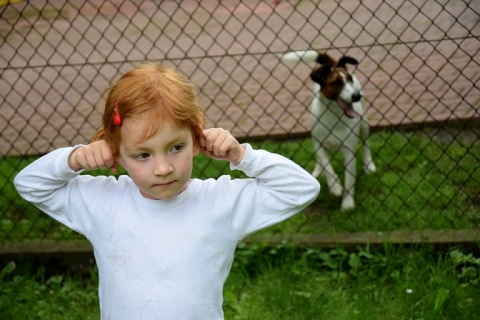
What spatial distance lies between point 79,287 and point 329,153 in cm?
214

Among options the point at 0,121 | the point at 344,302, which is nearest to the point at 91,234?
the point at 344,302

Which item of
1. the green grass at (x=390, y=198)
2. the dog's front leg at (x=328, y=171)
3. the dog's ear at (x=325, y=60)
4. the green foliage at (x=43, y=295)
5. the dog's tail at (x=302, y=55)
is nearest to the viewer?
the green foliage at (x=43, y=295)

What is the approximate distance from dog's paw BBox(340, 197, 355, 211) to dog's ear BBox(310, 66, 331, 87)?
78 centimetres

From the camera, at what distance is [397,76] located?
6.80 m

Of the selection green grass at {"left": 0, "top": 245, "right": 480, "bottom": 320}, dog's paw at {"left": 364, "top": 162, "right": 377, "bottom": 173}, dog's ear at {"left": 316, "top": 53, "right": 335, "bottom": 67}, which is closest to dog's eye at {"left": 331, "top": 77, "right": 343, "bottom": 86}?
dog's ear at {"left": 316, "top": 53, "right": 335, "bottom": 67}

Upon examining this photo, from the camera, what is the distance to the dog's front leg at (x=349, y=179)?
4633 millimetres

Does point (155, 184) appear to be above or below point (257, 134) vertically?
above

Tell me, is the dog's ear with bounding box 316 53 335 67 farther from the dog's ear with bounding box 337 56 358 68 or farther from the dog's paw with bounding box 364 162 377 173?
the dog's paw with bounding box 364 162 377 173

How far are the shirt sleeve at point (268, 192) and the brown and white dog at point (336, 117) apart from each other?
101 inches

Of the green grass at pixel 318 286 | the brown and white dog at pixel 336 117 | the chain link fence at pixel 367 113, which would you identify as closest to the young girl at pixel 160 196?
the green grass at pixel 318 286

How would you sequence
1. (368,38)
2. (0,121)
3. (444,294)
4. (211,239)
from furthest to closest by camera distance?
1. (368,38)
2. (0,121)
3. (444,294)
4. (211,239)

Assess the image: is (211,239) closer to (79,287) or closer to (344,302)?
(344,302)

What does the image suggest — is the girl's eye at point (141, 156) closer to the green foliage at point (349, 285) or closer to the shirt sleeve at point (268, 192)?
the shirt sleeve at point (268, 192)

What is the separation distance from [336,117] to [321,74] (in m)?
0.32
